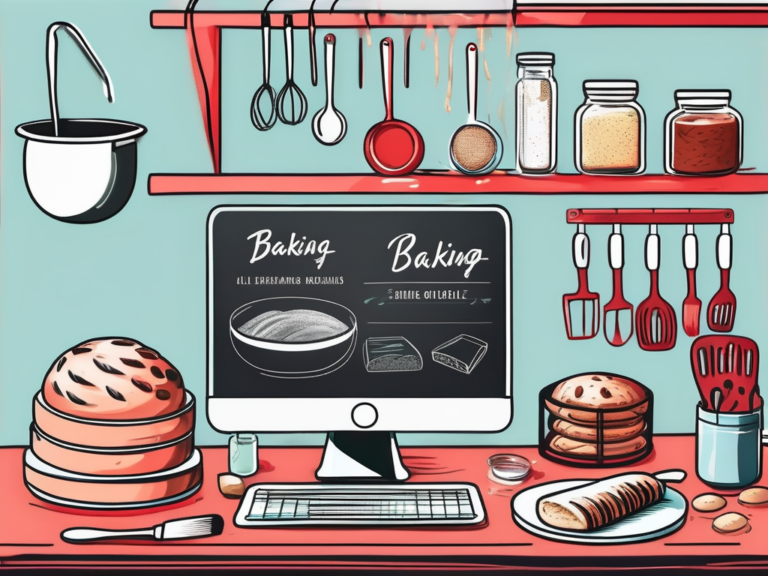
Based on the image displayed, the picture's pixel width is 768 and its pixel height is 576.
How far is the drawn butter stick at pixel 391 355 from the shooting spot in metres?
1.57

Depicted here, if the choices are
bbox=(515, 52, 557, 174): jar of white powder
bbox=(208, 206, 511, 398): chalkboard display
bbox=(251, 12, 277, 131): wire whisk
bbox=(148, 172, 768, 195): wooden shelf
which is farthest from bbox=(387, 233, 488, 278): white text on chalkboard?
bbox=(251, 12, 277, 131): wire whisk

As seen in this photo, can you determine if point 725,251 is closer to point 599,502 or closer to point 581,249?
point 581,249

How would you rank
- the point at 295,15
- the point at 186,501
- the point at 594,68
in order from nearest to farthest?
1. the point at 186,501
2. the point at 295,15
3. the point at 594,68

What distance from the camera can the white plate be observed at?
131 cm

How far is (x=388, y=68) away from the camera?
1686mm

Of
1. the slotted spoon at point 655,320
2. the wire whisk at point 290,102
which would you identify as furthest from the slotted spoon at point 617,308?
the wire whisk at point 290,102

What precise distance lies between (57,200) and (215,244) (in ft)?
1.12

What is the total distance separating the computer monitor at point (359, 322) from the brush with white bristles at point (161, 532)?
9.1 inches

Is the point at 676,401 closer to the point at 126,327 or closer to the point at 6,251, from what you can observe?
the point at 126,327

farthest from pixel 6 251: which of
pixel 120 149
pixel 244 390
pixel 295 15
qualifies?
pixel 295 15

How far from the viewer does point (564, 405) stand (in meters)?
1.63

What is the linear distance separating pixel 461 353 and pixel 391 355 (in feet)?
0.46

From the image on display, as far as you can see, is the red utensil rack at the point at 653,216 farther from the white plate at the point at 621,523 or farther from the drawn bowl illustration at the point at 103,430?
the drawn bowl illustration at the point at 103,430

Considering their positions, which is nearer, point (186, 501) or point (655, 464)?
point (186, 501)
